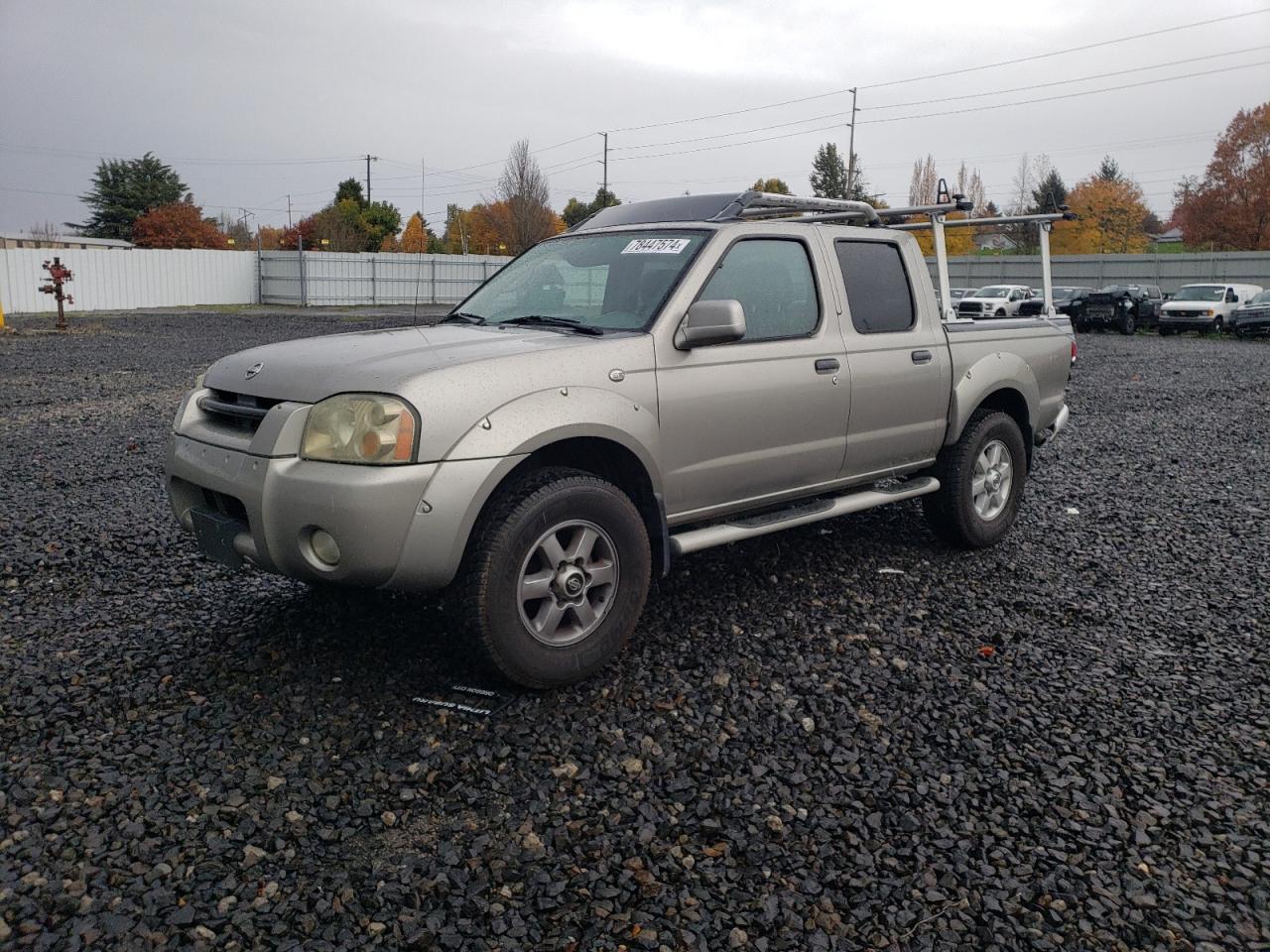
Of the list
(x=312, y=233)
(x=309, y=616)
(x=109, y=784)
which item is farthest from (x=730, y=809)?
(x=312, y=233)

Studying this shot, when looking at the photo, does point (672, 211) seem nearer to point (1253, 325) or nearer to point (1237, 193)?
point (1253, 325)

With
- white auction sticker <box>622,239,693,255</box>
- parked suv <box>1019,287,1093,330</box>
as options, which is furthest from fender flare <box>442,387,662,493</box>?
parked suv <box>1019,287,1093,330</box>

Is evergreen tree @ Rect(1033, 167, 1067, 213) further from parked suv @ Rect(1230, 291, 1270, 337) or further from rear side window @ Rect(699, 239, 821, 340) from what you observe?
rear side window @ Rect(699, 239, 821, 340)

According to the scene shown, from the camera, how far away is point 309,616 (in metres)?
4.64

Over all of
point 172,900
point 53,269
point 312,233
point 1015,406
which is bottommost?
point 172,900

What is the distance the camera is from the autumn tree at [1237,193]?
165 feet

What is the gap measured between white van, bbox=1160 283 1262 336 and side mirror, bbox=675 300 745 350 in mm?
30478

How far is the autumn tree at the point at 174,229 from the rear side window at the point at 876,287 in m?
62.6

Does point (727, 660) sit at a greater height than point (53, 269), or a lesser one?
lesser

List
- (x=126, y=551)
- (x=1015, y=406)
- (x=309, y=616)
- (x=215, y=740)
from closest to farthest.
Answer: (x=215, y=740) < (x=309, y=616) < (x=126, y=551) < (x=1015, y=406)

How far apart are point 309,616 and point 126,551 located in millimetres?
1721

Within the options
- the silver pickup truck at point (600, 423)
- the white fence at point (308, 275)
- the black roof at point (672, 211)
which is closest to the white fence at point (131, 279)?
the white fence at point (308, 275)

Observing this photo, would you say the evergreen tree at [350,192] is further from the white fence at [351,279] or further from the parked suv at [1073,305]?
the parked suv at [1073,305]

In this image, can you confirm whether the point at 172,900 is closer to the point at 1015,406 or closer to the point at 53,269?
the point at 1015,406
